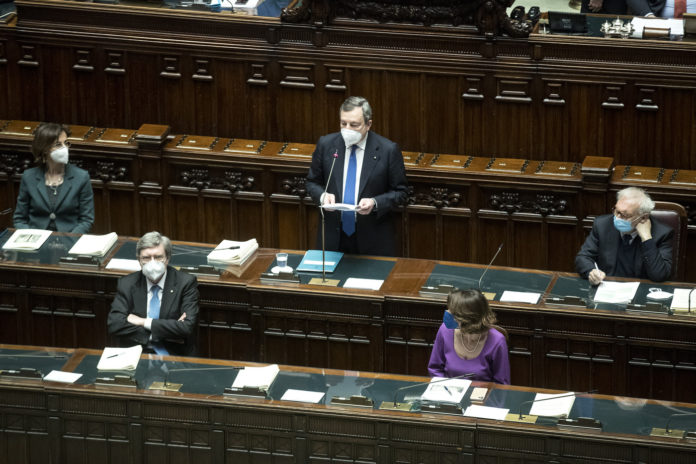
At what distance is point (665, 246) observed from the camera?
8.81 m

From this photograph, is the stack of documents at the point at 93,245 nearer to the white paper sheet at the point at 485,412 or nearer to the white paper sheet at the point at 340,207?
the white paper sheet at the point at 340,207

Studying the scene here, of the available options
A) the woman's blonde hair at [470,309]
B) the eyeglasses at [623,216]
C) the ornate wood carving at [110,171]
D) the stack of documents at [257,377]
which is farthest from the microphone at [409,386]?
the ornate wood carving at [110,171]

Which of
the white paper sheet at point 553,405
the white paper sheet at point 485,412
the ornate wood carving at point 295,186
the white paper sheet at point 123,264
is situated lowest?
the white paper sheet at point 485,412

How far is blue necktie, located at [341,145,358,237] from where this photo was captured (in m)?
9.43

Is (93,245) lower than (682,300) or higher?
higher

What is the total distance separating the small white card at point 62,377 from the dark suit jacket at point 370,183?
87.2 inches

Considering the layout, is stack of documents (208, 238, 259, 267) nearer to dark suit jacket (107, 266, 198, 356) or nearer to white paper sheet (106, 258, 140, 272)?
white paper sheet (106, 258, 140, 272)

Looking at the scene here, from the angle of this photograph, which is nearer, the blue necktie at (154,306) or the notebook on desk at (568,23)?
the blue necktie at (154,306)

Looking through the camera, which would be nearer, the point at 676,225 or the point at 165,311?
the point at 165,311

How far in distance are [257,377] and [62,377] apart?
3.56ft

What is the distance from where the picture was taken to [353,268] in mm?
9266

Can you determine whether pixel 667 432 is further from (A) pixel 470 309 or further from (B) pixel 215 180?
(B) pixel 215 180

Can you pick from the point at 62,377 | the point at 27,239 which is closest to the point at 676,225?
the point at 62,377

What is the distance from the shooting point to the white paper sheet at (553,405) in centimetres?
730
